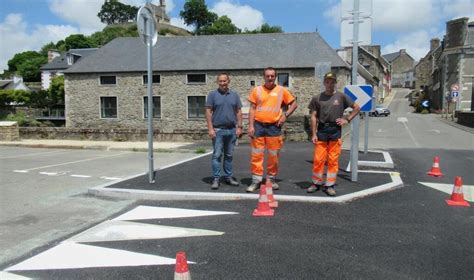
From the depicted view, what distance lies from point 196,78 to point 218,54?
3.20 meters

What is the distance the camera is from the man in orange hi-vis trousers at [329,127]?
638cm

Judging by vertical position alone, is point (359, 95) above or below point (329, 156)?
above

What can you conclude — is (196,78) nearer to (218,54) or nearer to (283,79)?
(218,54)

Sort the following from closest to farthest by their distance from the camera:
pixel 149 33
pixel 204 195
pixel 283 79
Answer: pixel 204 195 < pixel 149 33 < pixel 283 79

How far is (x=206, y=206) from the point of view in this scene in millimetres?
6016

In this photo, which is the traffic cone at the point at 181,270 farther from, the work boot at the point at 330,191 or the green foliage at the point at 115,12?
the green foliage at the point at 115,12

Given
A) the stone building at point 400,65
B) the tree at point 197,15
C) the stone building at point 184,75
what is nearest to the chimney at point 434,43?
the stone building at point 400,65

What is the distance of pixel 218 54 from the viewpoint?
114 feet

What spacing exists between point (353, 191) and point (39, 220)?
15.8 feet

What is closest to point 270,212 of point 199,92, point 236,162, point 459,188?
point 459,188

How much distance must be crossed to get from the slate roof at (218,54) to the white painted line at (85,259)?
28.7 m

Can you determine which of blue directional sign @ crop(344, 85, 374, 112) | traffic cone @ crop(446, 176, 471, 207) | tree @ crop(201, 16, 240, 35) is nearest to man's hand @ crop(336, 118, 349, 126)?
blue directional sign @ crop(344, 85, 374, 112)

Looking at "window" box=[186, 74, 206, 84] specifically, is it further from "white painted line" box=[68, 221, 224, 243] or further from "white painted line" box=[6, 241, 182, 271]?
"white painted line" box=[6, 241, 182, 271]

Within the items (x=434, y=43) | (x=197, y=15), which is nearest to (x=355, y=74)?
(x=434, y=43)
